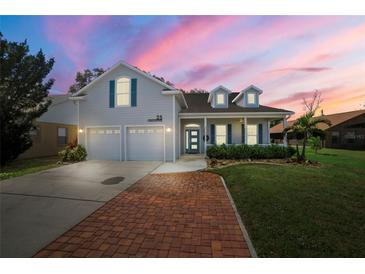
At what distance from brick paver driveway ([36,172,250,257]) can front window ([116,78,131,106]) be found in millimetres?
8084

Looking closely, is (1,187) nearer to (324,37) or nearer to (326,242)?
(326,242)

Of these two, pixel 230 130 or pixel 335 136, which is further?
pixel 335 136

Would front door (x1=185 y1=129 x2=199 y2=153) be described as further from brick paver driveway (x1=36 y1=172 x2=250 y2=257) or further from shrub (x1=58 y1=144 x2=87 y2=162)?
brick paver driveway (x1=36 y1=172 x2=250 y2=257)

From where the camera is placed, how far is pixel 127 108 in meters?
12.3

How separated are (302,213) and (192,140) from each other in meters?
11.7

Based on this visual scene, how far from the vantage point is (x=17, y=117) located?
10.6 m

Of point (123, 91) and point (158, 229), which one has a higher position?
point (123, 91)

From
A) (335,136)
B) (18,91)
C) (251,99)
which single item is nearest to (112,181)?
(18,91)

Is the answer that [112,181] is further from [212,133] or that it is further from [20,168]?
[212,133]

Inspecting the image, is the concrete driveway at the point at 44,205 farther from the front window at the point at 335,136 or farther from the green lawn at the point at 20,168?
the front window at the point at 335,136

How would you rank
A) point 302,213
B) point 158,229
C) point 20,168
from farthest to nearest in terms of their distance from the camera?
point 20,168
point 302,213
point 158,229

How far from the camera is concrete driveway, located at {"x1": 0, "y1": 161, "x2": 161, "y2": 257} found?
3123 millimetres

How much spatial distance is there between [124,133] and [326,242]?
11.3 metres

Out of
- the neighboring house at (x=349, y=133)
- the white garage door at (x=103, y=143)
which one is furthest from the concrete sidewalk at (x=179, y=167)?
the neighboring house at (x=349, y=133)
